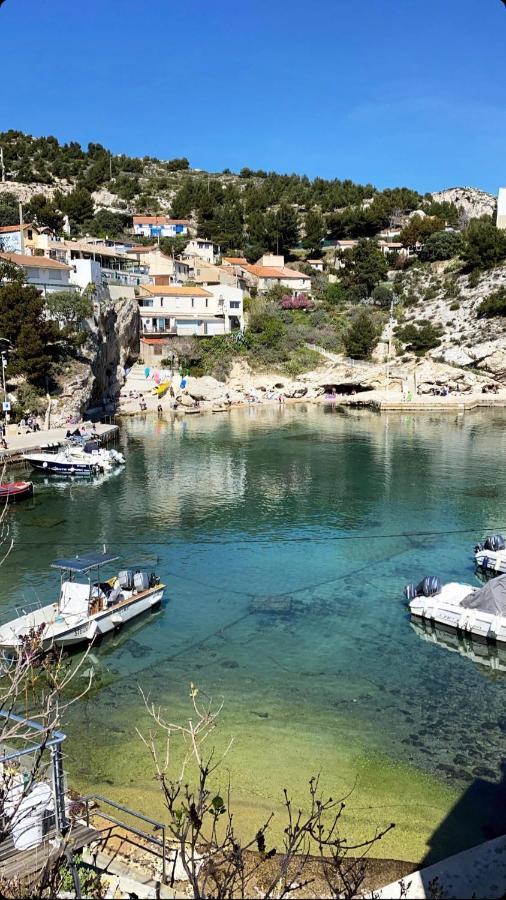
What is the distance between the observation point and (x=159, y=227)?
311 feet

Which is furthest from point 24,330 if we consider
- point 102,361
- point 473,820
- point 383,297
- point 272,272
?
point 383,297

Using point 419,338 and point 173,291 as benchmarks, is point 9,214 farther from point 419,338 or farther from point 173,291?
point 419,338

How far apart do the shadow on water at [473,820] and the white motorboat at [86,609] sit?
8431 mm

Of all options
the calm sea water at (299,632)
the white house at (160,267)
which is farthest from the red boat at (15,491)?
the white house at (160,267)

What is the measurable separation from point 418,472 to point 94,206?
8148 centimetres

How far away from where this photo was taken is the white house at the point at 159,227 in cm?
9450

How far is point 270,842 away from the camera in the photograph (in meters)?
9.83

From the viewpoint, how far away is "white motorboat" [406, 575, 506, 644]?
16812 millimetres

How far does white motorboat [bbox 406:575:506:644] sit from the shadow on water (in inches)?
226

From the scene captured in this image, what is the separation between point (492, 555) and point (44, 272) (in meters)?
43.1

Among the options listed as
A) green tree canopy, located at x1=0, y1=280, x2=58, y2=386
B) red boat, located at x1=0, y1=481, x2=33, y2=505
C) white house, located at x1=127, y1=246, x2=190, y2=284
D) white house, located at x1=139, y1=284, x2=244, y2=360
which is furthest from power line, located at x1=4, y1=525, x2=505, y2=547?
white house, located at x1=127, y1=246, x2=190, y2=284

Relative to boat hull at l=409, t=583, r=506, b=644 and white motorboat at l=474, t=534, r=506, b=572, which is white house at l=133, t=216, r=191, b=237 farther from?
boat hull at l=409, t=583, r=506, b=644

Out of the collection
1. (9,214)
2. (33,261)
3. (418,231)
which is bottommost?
(33,261)

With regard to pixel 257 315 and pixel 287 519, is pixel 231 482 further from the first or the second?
pixel 257 315
